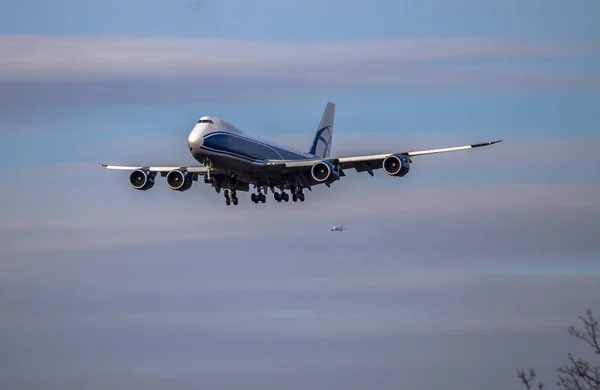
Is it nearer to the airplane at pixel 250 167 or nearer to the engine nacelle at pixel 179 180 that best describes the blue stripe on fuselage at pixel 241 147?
the airplane at pixel 250 167

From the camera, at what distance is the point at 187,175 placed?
8844 centimetres

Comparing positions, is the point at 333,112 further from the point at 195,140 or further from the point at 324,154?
the point at 195,140

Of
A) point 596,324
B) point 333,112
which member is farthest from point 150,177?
point 596,324

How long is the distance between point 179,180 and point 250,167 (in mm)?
6638

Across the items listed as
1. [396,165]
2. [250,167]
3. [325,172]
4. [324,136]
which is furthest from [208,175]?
[324,136]

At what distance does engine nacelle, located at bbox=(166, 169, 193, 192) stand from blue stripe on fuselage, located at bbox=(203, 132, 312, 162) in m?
6.42

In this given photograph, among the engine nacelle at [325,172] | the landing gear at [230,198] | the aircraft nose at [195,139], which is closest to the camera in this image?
the aircraft nose at [195,139]

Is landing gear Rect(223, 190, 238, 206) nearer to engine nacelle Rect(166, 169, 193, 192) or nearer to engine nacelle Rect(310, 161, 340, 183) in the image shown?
engine nacelle Rect(166, 169, 193, 192)

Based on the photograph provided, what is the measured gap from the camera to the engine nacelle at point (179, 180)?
88000mm

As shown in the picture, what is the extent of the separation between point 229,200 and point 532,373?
57.8 meters

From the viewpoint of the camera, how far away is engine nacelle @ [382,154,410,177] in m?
82.4

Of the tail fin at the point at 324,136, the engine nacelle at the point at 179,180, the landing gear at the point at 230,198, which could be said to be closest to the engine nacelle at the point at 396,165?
the landing gear at the point at 230,198

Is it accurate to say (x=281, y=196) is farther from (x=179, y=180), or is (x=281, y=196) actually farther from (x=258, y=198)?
(x=179, y=180)

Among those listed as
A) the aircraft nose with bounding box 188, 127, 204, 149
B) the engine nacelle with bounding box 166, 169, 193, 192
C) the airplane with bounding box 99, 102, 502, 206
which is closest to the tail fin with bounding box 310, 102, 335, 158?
the airplane with bounding box 99, 102, 502, 206
